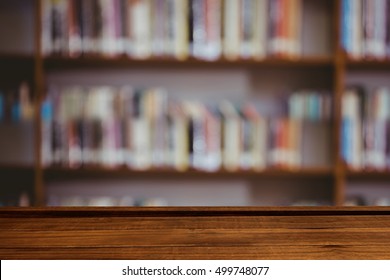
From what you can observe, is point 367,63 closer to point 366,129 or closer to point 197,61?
point 366,129

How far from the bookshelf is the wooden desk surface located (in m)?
1.98

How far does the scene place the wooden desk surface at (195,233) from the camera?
0.36 meters

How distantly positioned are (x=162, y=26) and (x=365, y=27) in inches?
34.9

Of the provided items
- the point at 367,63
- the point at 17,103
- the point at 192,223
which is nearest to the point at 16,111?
the point at 17,103

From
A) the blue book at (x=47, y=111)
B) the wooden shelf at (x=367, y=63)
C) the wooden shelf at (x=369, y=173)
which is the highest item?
the wooden shelf at (x=367, y=63)

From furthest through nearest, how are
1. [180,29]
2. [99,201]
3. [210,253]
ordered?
[99,201] < [180,29] < [210,253]

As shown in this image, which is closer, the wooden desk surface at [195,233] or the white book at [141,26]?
the wooden desk surface at [195,233]

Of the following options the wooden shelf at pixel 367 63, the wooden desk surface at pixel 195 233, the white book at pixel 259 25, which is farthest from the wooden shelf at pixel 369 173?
the wooden desk surface at pixel 195 233

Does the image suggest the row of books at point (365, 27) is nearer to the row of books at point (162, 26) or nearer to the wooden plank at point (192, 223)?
the row of books at point (162, 26)

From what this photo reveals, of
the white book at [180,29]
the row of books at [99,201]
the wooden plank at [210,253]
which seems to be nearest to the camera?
the wooden plank at [210,253]

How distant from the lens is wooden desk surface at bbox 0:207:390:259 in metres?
0.36

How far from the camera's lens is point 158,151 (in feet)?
7.99

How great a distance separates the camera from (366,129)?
244cm

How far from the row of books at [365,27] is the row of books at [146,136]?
1.43 feet
